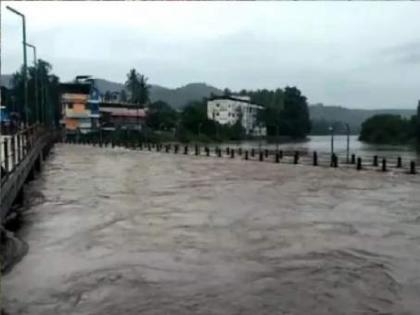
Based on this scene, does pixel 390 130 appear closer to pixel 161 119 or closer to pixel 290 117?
pixel 290 117

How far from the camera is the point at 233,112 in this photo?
3447 inches

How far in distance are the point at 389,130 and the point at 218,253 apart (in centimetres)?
5237

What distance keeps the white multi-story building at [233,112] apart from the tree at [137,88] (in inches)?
369

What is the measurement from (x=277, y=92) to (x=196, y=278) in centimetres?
10065

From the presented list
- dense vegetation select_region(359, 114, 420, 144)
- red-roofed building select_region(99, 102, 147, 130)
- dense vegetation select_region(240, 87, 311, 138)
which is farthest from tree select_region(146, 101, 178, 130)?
dense vegetation select_region(359, 114, 420, 144)

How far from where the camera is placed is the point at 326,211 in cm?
1298

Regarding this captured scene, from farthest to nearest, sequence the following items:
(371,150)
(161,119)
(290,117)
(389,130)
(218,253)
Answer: (290,117)
(161,119)
(389,130)
(371,150)
(218,253)

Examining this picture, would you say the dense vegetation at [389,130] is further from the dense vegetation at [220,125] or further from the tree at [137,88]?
the tree at [137,88]

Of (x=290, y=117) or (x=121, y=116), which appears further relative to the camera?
(x=290, y=117)

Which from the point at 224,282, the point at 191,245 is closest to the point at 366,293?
the point at 224,282

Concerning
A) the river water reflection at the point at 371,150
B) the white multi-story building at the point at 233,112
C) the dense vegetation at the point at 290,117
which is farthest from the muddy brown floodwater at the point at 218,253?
the white multi-story building at the point at 233,112

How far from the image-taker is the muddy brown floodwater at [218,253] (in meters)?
6.37

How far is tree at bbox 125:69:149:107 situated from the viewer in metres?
80.4

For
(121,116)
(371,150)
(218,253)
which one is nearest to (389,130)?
(371,150)
